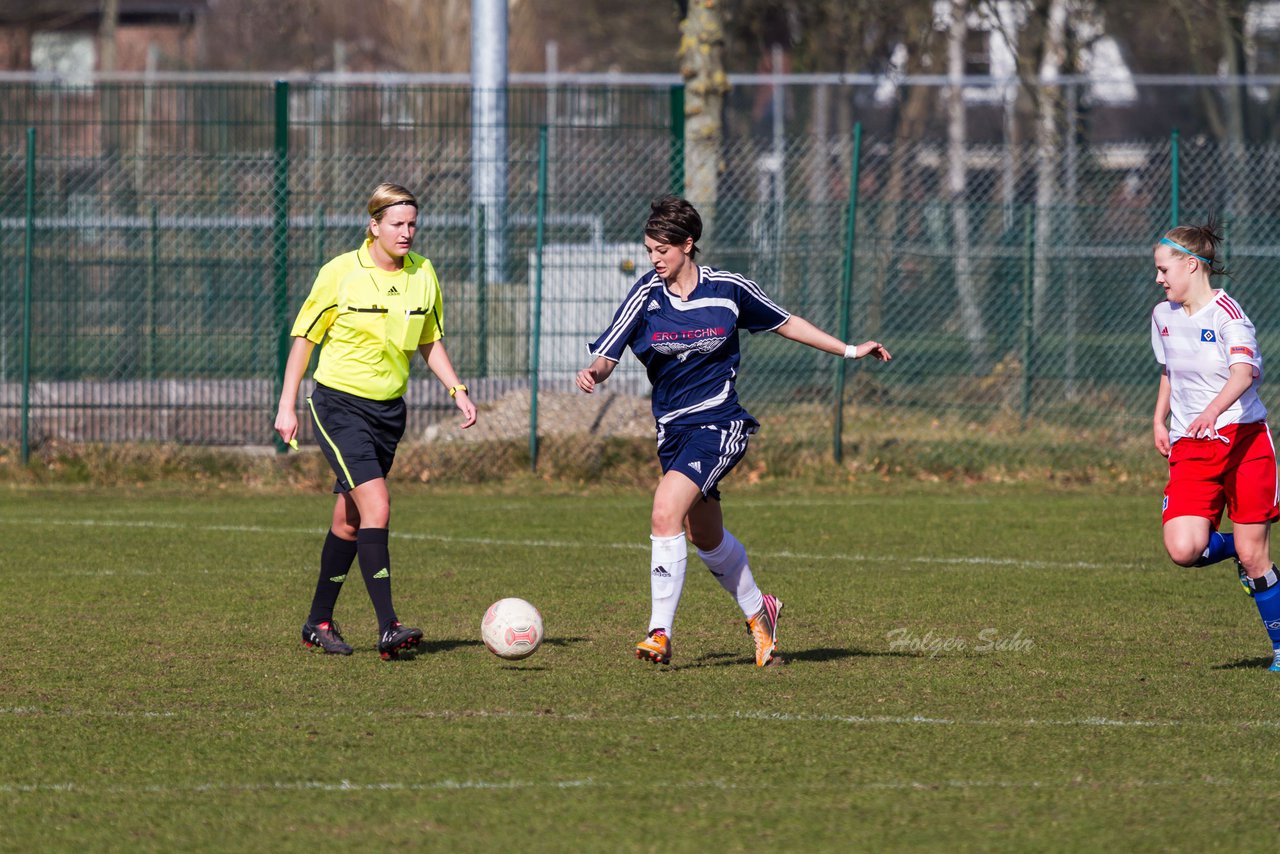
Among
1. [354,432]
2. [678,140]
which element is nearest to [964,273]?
[678,140]

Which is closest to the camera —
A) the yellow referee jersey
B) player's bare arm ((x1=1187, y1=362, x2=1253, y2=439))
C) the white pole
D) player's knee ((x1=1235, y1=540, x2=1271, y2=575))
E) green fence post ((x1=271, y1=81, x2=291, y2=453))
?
player's bare arm ((x1=1187, y1=362, x2=1253, y2=439))

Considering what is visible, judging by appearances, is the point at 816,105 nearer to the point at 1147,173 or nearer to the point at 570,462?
the point at 1147,173

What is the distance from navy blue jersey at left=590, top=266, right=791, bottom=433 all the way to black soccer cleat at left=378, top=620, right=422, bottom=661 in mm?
1382

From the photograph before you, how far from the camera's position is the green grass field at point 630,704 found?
5031mm

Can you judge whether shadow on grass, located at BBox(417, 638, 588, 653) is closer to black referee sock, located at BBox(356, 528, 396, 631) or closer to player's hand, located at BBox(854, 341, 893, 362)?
black referee sock, located at BBox(356, 528, 396, 631)

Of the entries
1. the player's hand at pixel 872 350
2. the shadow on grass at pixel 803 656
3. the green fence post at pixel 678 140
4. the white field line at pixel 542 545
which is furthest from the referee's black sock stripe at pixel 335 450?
the green fence post at pixel 678 140

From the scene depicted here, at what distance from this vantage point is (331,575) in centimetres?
770

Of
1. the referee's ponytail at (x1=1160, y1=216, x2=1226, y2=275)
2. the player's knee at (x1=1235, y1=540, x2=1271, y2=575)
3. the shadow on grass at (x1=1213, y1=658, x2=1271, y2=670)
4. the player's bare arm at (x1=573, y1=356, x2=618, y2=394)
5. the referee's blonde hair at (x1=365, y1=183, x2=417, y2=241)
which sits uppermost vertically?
the referee's blonde hair at (x1=365, y1=183, x2=417, y2=241)

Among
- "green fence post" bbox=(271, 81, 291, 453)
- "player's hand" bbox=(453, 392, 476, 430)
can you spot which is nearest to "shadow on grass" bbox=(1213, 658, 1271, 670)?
"player's hand" bbox=(453, 392, 476, 430)

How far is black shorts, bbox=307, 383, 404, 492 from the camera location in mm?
7496

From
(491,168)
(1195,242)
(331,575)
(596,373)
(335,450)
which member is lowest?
(331,575)

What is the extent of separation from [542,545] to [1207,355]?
5.10 meters

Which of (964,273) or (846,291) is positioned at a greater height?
(964,273)

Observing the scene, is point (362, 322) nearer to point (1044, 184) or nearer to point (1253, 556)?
point (1253, 556)
